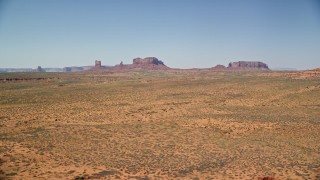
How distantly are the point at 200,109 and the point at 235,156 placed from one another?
65.4ft

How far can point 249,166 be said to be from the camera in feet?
56.6

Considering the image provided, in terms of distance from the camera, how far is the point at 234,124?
29094 mm

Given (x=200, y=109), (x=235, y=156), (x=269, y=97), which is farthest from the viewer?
(x=269, y=97)

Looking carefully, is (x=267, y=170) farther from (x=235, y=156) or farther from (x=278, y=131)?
(x=278, y=131)

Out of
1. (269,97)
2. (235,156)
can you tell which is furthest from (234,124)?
(269,97)

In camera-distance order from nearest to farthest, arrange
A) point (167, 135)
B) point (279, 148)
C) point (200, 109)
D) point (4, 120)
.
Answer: point (279, 148)
point (167, 135)
point (4, 120)
point (200, 109)

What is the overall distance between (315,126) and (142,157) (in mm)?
18701

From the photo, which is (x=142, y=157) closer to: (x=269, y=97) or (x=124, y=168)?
(x=124, y=168)

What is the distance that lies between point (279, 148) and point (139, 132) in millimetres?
12486

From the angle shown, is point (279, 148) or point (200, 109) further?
point (200, 109)

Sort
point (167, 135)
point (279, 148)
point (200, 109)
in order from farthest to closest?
point (200, 109) → point (167, 135) → point (279, 148)

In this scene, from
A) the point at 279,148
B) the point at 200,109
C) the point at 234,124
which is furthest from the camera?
the point at 200,109

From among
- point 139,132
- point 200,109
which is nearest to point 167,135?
point 139,132

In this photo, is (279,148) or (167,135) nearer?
(279,148)
